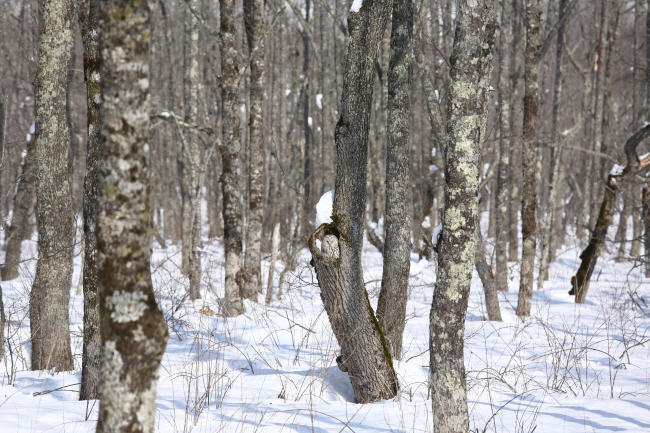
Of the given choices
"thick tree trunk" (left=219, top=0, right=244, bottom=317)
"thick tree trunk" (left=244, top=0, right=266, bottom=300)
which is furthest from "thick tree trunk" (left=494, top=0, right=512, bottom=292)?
"thick tree trunk" (left=219, top=0, right=244, bottom=317)

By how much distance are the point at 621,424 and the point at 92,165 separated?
4.28 m

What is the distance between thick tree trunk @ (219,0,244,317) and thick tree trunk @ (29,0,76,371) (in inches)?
93.7

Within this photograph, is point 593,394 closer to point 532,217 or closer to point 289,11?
point 532,217

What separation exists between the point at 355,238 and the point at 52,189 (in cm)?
335

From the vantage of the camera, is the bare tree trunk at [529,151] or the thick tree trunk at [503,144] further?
the thick tree trunk at [503,144]

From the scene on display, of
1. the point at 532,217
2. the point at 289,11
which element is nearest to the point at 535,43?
the point at 532,217

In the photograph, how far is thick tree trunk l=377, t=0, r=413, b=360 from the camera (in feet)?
15.2

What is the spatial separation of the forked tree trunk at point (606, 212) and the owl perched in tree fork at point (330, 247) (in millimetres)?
5890

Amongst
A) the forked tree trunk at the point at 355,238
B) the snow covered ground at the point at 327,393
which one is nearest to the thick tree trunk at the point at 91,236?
the snow covered ground at the point at 327,393

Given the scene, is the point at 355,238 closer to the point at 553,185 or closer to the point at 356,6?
the point at 356,6

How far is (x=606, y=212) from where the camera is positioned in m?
8.19

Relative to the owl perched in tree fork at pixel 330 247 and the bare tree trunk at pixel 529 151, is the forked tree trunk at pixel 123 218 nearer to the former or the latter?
the owl perched in tree fork at pixel 330 247

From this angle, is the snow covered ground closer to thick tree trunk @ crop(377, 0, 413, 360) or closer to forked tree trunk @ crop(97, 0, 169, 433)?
thick tree trunk @ crop(377, 0, 413, 360)

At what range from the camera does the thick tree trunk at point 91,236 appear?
360cm
